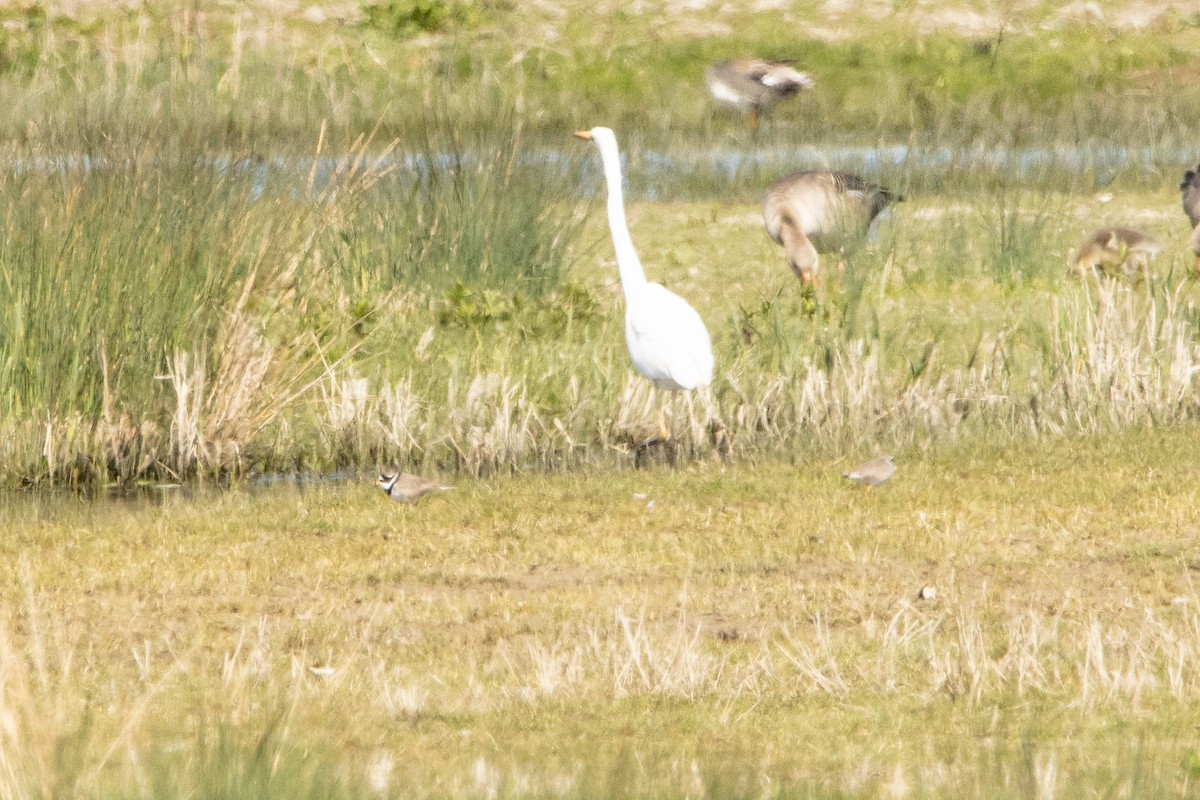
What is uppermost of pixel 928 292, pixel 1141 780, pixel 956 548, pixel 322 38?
pixel 1141 780

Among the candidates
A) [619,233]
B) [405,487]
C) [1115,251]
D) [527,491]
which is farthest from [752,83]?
[405,487]

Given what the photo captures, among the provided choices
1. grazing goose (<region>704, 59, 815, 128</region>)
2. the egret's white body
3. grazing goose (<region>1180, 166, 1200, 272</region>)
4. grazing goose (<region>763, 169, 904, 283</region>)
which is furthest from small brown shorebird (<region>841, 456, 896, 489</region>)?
grazing goose (<region>704, 59, 815, 128</region>)

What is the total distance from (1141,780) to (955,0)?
28646mm

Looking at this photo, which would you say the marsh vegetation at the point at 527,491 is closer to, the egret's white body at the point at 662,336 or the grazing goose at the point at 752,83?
the egret's white body at the point at 662,336

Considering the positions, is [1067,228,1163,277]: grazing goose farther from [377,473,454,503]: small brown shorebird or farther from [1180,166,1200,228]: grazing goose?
[377,473,454,503]: small brown shorebird

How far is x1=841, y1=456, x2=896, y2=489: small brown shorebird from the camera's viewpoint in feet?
30.3

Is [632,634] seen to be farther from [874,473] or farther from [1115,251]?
[1115,251]

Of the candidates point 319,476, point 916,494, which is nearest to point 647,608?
point 916,494

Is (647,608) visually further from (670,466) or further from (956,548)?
(670,466)

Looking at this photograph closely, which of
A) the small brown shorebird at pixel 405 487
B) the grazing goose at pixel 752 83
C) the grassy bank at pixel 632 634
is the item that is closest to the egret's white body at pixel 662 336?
the grassy bank at pixel 632 634

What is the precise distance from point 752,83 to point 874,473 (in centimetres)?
1436

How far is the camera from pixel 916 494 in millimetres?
9266

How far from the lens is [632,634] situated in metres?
6.75

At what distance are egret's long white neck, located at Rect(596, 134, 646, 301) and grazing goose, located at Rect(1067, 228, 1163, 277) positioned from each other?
4703mm
